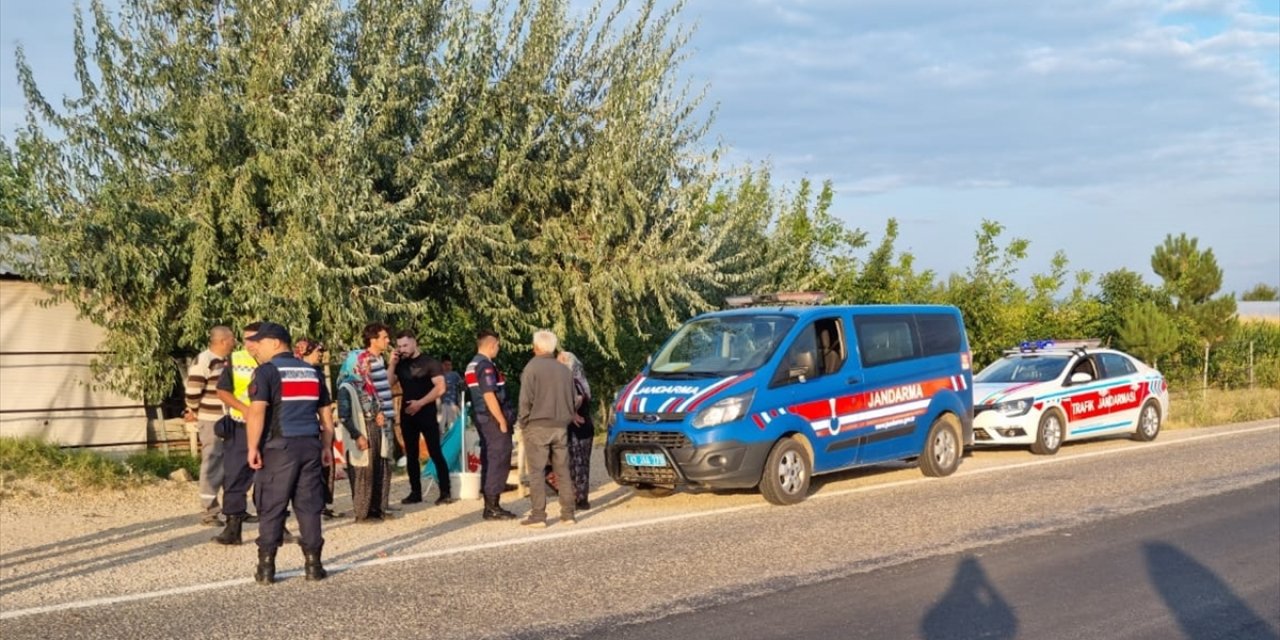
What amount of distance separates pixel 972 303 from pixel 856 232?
2.98 m

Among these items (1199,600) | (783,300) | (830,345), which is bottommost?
(1199,600)

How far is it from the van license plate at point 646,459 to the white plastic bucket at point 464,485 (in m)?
1.80

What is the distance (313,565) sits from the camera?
9102mm

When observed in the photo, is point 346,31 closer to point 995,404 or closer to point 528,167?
point 528,167

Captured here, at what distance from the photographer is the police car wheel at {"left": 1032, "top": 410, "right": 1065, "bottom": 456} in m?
18.0

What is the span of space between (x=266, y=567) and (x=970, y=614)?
15.1 ft

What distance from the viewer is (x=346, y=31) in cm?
1705

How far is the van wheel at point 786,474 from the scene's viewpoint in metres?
12.8

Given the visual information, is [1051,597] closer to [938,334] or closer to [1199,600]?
[1199,600]

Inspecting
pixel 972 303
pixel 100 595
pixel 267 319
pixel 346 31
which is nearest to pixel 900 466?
pixel 267 319

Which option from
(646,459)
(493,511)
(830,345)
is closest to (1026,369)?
(830,345)

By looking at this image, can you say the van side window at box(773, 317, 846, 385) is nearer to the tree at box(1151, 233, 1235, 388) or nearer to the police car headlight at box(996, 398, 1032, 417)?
the police car headlight at box(996, 398, 1032, 417)

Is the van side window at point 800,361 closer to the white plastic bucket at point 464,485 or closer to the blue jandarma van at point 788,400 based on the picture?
the blue jandarma van at point 788,400

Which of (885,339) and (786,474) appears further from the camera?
(885,339)
